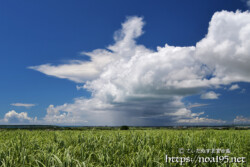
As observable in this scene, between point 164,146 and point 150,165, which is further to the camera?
point 164,146

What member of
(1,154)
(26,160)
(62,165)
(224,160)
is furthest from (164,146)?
(1,154)

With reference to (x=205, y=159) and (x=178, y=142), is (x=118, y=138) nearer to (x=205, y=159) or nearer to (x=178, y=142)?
(x=178, y=142)

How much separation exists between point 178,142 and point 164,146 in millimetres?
1001

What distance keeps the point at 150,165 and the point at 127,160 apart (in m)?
1.53

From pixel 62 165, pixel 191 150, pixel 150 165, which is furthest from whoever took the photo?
pixel 191 150

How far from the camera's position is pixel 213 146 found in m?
9.24

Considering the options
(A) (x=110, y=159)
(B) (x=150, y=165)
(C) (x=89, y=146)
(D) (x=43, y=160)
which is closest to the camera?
(B) (x=150, y=165)

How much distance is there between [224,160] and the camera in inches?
313

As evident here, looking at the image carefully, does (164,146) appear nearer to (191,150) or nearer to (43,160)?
(191,150)

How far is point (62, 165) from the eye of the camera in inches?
239

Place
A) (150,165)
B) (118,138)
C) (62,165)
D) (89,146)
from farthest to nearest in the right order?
(118,138) < (89,146) < (150,165) < (62,165)

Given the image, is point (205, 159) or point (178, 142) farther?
point (178, 142)

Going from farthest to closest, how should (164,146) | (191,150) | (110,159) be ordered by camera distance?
(164,146) < (191,150) < (110,159)

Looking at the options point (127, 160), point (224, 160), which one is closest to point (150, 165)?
point (127, 160)
